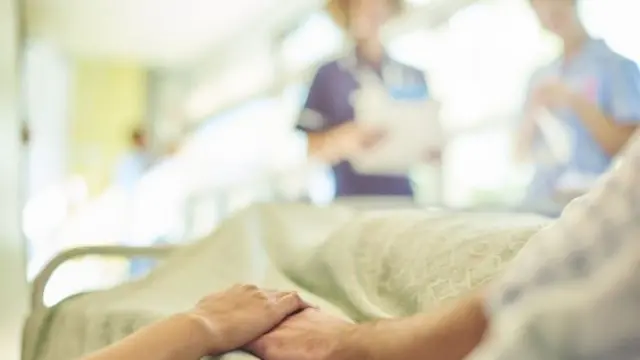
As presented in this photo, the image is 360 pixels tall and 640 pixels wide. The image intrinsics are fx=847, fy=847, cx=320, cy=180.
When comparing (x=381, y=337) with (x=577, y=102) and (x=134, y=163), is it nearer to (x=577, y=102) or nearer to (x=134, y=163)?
(x=577, y=102)

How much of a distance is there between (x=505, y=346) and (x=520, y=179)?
1508 millimetres

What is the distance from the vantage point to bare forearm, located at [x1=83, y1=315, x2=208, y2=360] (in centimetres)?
81

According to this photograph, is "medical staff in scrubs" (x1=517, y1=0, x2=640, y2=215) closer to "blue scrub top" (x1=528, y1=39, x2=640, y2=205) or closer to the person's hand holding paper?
"blue scrub top" (x1=528, y1=39, x2=640, y2=205)

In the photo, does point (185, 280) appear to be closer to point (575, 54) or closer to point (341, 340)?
point (341, 340)

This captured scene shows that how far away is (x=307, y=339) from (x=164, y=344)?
0.14 meters

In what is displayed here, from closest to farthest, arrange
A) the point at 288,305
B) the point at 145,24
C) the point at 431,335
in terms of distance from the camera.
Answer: the point at 431,335
the point at 288,305
the point at 145,24

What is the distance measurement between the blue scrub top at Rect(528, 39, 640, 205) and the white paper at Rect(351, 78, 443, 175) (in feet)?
0.84

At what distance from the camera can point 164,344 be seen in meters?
0.81

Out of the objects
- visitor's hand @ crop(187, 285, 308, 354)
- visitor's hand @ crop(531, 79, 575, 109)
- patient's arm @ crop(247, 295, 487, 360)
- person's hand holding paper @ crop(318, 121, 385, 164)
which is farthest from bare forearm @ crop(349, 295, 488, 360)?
visitor's hand @ crop(531, 79, 575, 109)

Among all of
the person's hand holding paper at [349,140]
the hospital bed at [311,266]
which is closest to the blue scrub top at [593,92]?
the person's hand holding paper at [349,140]

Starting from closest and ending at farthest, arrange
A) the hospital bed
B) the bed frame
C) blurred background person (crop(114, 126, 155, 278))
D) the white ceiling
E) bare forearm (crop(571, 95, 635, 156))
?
the hospital bed, the bed frame, bare forearm (crop(571, 95, 635, 156)), the white ceiling, blurred background person (crop(114, 126, 155, 278))

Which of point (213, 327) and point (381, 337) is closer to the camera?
point (381, 337)

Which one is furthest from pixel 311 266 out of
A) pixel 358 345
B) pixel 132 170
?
pixel 132 170

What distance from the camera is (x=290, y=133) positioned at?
288 cm
